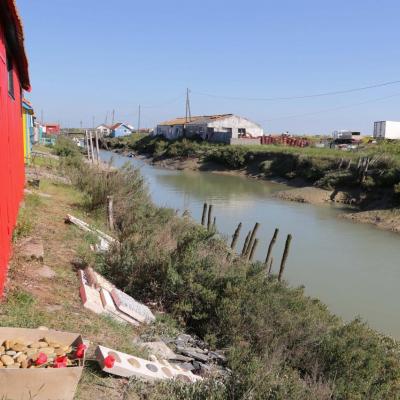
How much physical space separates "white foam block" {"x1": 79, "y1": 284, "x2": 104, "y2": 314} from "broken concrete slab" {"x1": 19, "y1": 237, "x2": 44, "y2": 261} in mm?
1173

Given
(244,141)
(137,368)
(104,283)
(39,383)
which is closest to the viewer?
(39,383)

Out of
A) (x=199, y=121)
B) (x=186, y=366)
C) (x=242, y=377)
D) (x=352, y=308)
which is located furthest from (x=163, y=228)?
(x=199, y=121)

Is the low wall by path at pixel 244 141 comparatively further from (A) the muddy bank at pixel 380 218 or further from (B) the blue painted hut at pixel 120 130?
(B) the blue painted hut at pixel 120 130

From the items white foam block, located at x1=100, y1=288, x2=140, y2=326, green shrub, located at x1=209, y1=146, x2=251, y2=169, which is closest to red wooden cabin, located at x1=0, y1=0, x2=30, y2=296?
white foam block, located at x1=100, y1=288, x2=140, y2=326

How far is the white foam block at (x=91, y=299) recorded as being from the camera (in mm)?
6852

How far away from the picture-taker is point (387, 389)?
7102 millimetres

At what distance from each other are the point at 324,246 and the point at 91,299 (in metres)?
14.0

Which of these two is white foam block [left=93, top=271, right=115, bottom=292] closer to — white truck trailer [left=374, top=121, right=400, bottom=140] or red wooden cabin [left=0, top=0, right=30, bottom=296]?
red wooden cabin [left=0, top=0, right=30, bottom=296]

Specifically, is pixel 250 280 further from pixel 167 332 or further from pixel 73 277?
pixel 73 277

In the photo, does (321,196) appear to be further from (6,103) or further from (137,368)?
(137,368)

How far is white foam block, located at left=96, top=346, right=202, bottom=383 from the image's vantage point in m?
4.84

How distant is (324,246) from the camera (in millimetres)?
19453

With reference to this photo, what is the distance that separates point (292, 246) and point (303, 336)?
1138 centimetres

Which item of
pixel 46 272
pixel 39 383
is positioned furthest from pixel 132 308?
pixel 39 383
